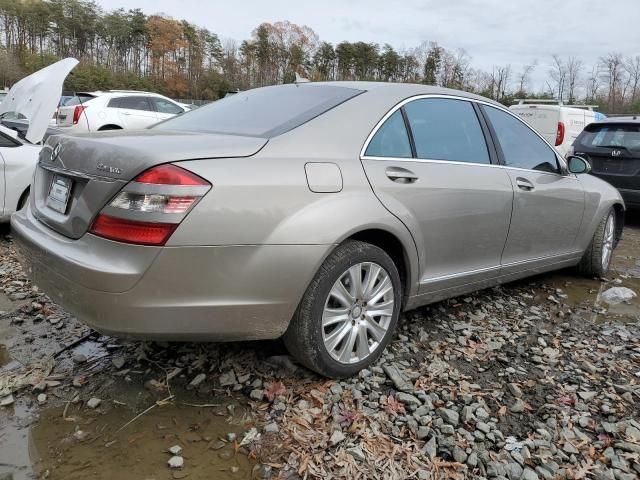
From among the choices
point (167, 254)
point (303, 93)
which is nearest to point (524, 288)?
point (303, 93)

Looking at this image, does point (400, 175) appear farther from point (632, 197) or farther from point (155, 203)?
point (632, 197)

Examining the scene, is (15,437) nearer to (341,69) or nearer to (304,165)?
(304,165)

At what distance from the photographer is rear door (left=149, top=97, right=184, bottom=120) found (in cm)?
1322

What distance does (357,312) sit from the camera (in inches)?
103

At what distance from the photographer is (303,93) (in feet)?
9.91

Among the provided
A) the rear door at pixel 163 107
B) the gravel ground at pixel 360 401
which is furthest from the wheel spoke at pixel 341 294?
the rear door at pixel 163 107

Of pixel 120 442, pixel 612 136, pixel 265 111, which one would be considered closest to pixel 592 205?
pixel 265 111

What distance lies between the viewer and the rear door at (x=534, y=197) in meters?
3.55

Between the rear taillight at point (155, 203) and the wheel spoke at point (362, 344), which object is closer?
the rear taillight at point (155, 203)

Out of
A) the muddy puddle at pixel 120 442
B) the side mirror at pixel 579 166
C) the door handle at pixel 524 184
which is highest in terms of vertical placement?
the side mirror at pixel 579 166

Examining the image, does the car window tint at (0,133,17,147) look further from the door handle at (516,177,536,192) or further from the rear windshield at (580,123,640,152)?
the rear windshield at (580,123,640,152)

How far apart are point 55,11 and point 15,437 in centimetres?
6470

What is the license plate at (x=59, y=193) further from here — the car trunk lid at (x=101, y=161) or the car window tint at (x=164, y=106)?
the car window tint at (x=164, y=106)

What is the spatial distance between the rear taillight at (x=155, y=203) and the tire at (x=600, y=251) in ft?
12.4
